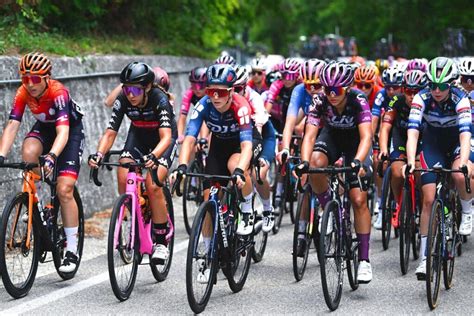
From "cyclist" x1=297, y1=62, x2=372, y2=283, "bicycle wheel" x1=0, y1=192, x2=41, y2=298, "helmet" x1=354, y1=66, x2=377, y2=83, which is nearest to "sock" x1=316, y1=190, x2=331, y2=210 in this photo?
"cyclist" x1=297, y1=62, x2=372, y2=283

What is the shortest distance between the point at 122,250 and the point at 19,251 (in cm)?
89

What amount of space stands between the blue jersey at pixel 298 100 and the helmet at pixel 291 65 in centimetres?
170

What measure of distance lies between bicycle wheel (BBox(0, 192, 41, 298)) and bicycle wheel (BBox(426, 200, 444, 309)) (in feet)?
10.8

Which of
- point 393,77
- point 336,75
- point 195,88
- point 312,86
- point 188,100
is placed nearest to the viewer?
point 336,75

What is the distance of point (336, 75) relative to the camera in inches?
356

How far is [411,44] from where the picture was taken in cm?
5072

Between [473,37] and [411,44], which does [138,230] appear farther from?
[411,44]

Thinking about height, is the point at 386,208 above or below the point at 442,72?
below

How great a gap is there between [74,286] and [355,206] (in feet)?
8.45

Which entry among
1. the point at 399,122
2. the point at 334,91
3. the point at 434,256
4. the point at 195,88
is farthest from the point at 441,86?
the point at 195,88

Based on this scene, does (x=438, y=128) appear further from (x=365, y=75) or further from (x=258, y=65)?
(x=258, y=65)

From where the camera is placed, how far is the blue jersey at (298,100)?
36.5ft

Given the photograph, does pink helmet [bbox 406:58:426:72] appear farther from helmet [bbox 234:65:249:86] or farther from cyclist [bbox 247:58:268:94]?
cyclist [bbox 247:58:268:94]

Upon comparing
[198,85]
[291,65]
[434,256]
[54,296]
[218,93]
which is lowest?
[54,296]
